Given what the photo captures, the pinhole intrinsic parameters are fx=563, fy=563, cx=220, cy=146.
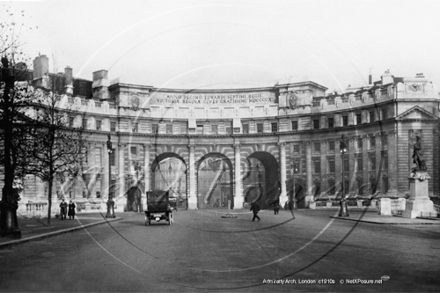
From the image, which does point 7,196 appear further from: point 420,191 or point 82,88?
point 82,88

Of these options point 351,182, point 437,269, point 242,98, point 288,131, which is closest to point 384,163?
point 351,182

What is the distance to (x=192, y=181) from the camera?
77375mm

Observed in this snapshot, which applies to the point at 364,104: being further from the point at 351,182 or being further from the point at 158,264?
the point at 158,264

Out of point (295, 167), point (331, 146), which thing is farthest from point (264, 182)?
point (331, 146)

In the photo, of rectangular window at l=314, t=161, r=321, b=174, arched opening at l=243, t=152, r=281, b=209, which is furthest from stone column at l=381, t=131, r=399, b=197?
arched opening at l=243, t=152, r=281, b=209

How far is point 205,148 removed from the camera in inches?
3088

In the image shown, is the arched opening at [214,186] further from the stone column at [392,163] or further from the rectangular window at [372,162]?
the stone column at [392,163]

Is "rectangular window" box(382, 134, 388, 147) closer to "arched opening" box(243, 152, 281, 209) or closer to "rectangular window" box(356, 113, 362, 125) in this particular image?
"rectangular window" box(356, 113, 362, 125)

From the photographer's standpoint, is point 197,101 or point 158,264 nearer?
point 158,264

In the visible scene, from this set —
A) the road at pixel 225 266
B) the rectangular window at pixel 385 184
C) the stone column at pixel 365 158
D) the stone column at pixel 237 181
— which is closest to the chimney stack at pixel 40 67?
the stone column at pixel 237 181

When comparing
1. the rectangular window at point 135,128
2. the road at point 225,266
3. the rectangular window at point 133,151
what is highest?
the rectangular window at point 135,128

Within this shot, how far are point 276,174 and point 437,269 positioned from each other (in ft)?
215

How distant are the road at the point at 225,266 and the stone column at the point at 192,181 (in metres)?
54.7
